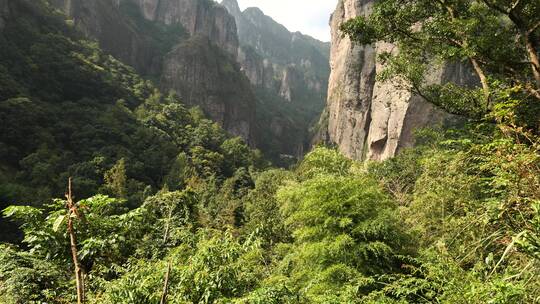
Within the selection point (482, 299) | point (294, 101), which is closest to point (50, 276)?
point (482, 299)

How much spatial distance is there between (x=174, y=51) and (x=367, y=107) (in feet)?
187

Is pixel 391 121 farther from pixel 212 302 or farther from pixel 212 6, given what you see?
pixel 212 6

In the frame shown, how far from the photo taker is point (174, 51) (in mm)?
101812

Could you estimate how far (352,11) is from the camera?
70.8m

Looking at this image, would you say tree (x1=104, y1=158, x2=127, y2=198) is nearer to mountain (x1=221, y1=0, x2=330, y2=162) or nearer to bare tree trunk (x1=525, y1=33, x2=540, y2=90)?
bare tree trunk (x1=525, y1=33, x2=540, y2=90)

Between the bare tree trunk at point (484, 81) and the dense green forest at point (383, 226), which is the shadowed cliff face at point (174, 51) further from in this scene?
the bare tree trunk at point (484, 81)

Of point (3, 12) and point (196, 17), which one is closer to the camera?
point (3, 12)

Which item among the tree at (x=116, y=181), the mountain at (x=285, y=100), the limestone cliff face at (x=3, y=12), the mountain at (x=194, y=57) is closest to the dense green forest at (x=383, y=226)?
the tree at (x=116, y=181)

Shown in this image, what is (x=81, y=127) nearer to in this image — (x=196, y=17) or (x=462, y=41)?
(x=462, y=41)

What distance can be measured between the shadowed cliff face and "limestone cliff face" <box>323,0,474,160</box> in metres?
34.2

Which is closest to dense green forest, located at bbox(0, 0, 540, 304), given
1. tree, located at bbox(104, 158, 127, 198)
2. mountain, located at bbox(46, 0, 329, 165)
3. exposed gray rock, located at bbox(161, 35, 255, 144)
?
tree, located at bbox(104, 158, 127, 198)

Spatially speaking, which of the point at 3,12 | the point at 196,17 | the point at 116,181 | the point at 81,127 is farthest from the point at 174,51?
the point at 116,181

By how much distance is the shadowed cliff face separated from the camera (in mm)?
91750

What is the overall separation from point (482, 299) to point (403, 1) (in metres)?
8.66
